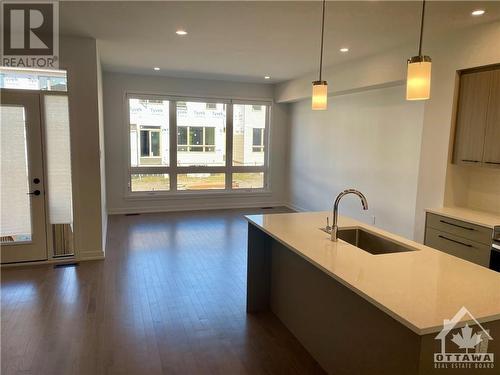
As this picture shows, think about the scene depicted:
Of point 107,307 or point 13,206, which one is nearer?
point 107,307

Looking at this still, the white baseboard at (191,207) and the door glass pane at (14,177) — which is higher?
the door glass pane at (14,177)

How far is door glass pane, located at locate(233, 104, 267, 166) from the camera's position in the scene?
8352mm

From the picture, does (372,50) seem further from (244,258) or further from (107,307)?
(107,307)

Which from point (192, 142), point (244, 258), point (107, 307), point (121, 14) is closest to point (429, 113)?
point (244, 258)

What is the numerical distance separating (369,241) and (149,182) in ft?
19.0

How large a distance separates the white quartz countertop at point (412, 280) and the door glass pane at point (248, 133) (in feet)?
19.0

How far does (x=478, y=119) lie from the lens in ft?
12.0

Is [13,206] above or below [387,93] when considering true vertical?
below

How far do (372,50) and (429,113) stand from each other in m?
1.19

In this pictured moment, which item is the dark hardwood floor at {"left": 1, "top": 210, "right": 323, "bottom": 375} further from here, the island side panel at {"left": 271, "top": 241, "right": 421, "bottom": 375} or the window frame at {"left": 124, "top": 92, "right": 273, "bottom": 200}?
the window frame at {"left": 124, "top": 92, "right": 273, "bottom": 200}

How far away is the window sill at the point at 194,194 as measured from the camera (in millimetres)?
7684

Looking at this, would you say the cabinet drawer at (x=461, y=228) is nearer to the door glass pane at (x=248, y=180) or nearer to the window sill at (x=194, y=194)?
the window sill at (x=194, y=194)

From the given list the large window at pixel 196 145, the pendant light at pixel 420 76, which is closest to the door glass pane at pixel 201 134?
the large window at pixel 196 145

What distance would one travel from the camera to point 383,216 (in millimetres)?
5605
